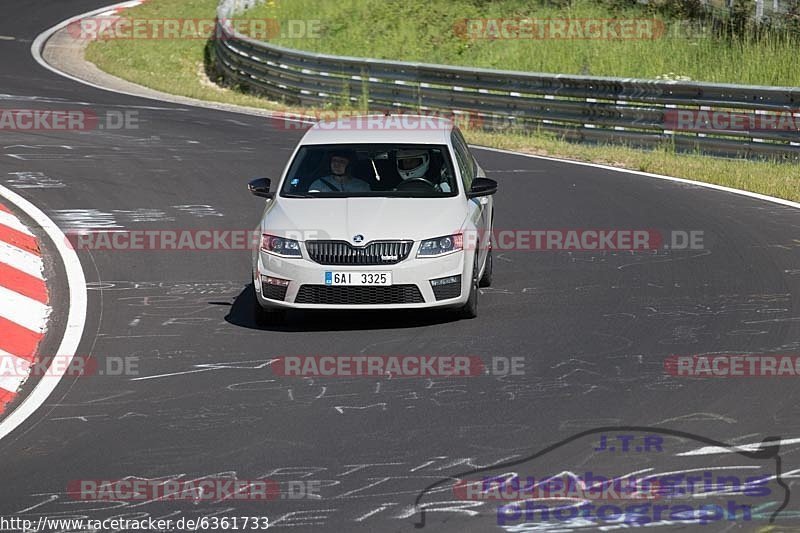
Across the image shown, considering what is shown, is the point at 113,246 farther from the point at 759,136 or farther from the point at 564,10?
the point at 564,10

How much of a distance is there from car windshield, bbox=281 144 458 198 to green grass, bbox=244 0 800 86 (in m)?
15.6

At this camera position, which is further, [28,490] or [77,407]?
[77,407]

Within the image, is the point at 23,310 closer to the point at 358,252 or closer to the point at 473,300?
the point at 358,252

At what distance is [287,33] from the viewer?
36969 mm

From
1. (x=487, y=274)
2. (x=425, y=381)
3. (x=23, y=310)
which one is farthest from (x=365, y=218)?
(x=23, y=310)

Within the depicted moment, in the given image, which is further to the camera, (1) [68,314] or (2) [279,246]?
(1) [68,314]

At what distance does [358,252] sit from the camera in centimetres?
1066

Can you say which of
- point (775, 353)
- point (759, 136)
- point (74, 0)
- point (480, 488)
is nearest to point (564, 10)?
point (759, 136)

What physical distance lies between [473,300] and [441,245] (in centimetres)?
56

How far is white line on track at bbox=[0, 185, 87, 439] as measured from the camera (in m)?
8.83

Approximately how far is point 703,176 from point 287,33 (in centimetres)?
2041

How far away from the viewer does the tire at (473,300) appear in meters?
10.9

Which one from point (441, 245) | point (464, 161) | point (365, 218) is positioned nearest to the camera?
point (441, 245)

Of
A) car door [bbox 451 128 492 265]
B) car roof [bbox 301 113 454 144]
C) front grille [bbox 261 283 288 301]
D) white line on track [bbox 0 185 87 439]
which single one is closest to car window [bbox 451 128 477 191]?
car door [bbox 451 128 492 265]
